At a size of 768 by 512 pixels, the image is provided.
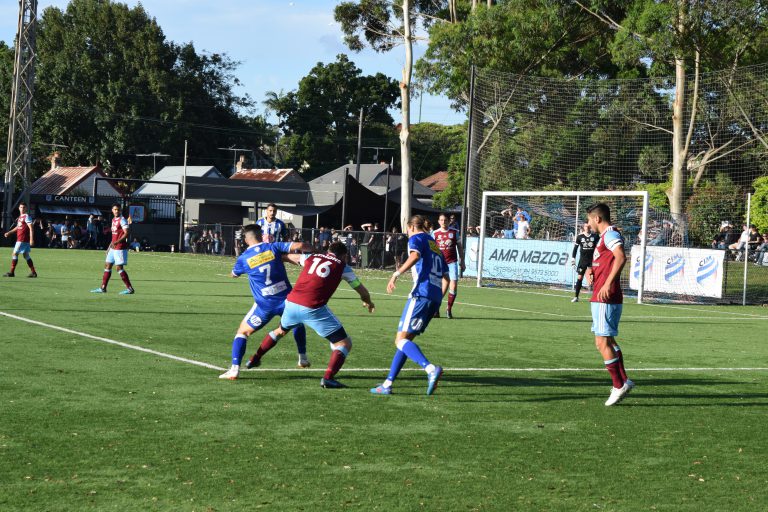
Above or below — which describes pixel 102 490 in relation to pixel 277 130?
below

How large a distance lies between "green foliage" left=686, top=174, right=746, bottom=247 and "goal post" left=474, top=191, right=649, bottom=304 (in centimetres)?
251

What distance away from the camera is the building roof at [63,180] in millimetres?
74500

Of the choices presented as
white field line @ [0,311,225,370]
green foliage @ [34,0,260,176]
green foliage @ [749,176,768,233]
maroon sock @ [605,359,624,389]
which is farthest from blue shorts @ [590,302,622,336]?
green foliage @ [34,0,260,176]

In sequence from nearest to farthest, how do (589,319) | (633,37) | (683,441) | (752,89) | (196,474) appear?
(196,474)
(683,441)
(589,319)
(752,89)
(633,37)

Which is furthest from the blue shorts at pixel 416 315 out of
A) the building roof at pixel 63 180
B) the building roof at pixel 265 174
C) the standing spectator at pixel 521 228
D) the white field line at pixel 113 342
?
the building roof at pixel 265 174

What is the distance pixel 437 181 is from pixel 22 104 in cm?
5631

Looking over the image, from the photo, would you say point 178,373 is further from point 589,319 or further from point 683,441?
point 589,319

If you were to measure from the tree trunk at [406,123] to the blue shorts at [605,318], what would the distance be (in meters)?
35.0

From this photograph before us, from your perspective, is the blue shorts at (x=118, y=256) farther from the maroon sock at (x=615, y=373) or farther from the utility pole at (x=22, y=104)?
the utility pole at (x=22, y=104)

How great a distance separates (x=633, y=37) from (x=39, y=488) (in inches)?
1379

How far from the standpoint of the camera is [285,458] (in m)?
6.90

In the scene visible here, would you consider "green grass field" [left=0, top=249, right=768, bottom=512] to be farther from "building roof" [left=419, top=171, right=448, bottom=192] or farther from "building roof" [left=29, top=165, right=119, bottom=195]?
"building roof" [left=419, top=171, right=448, bottom=192]

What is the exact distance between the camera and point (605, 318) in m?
9.66

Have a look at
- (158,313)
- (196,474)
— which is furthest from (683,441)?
(158,313)
